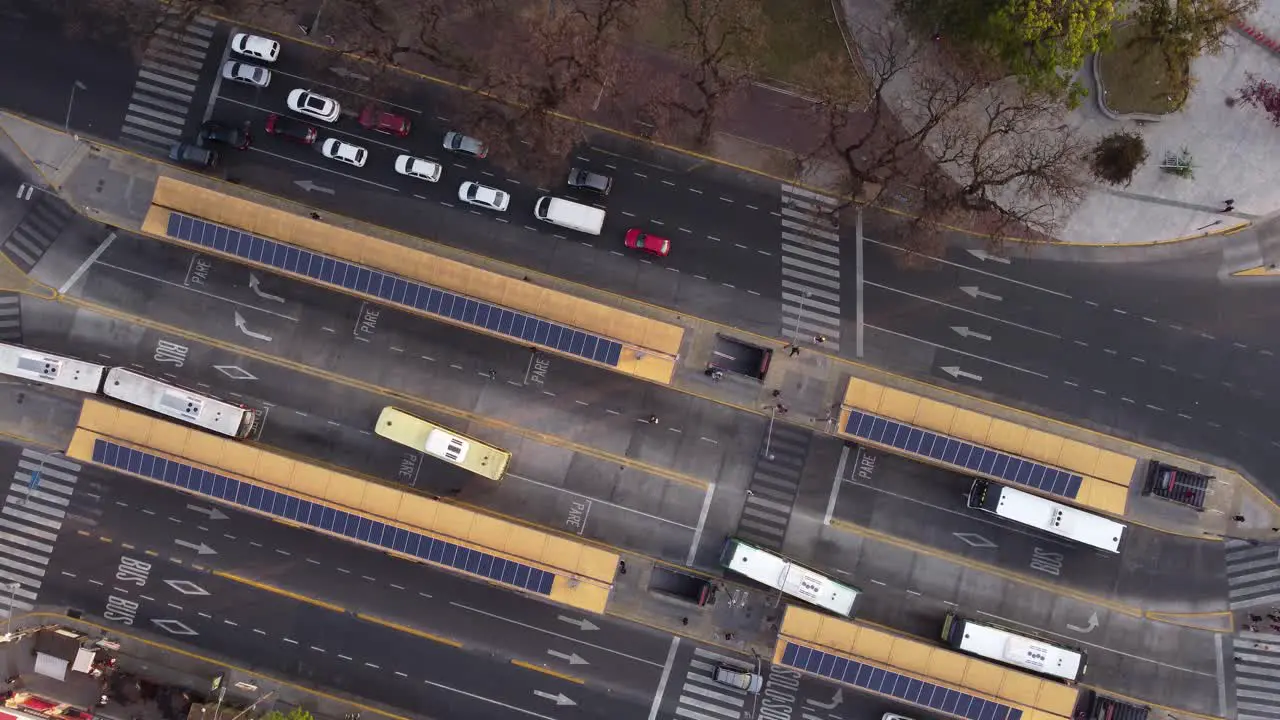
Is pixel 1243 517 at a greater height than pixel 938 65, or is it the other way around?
pixel 938 65

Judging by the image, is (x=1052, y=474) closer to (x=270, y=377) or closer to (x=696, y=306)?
(x=696, y=306)

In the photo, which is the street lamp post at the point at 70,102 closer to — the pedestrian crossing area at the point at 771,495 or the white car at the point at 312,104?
the white car at the point at 312,104

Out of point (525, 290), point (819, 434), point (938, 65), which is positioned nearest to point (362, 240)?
point (525, 290)

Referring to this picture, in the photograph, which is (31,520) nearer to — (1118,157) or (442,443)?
(442,443)

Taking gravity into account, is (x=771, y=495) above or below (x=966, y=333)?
below

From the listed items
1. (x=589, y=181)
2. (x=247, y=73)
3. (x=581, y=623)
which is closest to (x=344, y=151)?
(x=247, y=73)

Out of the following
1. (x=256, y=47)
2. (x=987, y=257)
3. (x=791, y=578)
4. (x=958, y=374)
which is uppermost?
(x=987, y=257)
